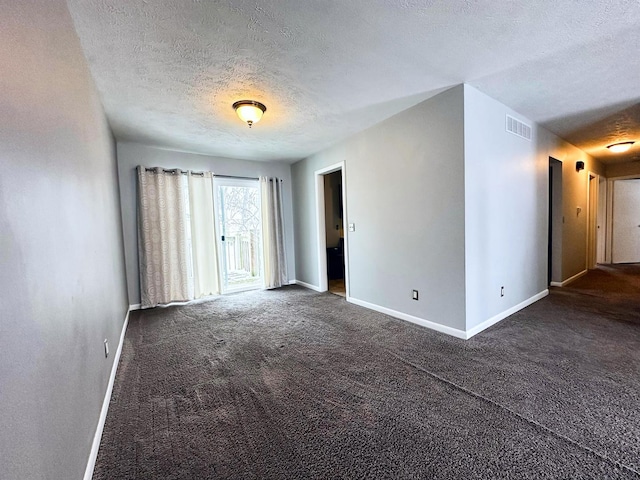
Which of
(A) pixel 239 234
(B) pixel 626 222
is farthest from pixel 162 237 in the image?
(B) pixel 626 222

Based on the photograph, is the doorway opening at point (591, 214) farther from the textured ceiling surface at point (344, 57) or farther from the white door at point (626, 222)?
the textured ceiling surface at point (344, 57)

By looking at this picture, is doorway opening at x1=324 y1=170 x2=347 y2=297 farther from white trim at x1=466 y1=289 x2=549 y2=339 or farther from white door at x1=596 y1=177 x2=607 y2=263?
white door at x1=596 y1=177 x2=607 y2=263

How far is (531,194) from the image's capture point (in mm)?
3660

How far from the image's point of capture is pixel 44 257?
3.61 ft

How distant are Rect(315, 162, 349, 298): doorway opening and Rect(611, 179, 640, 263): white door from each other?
655cm

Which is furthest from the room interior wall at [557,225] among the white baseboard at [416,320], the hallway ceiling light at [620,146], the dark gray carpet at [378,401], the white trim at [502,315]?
the white baseboard at [416,320]

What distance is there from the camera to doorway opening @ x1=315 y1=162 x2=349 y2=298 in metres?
4.97

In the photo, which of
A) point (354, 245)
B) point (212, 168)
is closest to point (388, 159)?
point (354, 245)

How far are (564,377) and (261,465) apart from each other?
2.20 meters

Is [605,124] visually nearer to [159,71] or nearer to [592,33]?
[592,33]

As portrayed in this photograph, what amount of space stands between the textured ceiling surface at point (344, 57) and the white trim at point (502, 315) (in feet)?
7.74

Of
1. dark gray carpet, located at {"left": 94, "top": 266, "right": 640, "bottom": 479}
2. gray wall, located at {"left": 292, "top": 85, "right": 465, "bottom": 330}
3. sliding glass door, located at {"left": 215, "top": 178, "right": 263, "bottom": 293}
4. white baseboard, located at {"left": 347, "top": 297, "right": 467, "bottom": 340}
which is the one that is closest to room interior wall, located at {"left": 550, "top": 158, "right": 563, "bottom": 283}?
dark gray carpet, located at {"left": 94, "top": 266, "right": 640, "bottom": 479}

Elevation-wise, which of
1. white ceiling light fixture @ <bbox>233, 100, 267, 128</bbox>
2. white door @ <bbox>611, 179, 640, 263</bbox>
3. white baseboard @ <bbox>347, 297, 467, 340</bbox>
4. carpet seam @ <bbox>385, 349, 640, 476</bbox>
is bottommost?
carpet seam @ <bbox>385, 349, 640, 476</bbox>

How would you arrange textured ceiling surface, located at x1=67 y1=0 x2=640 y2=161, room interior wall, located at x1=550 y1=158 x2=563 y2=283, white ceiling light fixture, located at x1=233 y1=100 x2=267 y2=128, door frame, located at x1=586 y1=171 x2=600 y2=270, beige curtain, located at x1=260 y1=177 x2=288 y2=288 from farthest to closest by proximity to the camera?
1. door frame, located at x1=586 y1=171 x2=600 y2=270
2. beige curtain, located at x1=260 y1=177 x2=288 y2=288
3. room interior wall, located at x1=550 y1=158 x2=563 y2=283
4. white ceiling light fixture, located at x1=233 y1=100 x2=267 y2=128
5. textured ceiling surface, located at x1=67 y1=0 x2=640 y2=161
